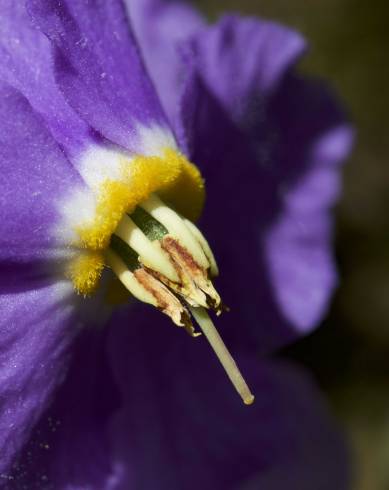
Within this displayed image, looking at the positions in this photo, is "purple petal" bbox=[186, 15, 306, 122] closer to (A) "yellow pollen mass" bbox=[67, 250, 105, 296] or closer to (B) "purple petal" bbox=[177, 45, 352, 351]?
(B) "purple petal" bbox=[177, 45, 352, 351]

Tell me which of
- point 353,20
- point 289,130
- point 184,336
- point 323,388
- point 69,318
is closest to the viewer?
point 69,318

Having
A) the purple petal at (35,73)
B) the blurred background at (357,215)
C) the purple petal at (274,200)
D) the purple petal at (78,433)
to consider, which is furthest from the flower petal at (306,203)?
the blurred background at (357,215)

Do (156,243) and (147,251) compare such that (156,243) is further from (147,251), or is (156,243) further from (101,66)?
(101,66)

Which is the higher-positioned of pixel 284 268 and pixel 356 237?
pixel 284 268

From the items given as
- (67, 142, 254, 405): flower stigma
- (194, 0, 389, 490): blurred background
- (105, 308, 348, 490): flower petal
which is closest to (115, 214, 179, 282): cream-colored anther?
(67, 142, 254, 405): flower stigma

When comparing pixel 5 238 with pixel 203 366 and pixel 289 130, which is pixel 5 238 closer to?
pixel 203 366

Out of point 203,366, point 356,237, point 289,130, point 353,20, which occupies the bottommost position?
point 356,237

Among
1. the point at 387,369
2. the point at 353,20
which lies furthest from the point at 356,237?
the point at 353,20
